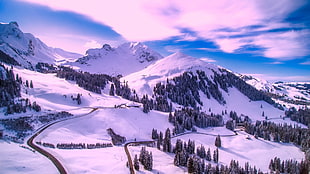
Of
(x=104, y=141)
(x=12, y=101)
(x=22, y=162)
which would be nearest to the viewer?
(x=22, y=162)

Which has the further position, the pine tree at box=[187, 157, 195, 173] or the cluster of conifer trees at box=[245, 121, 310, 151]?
the cluster of conifer trees at box=[245, 121, 310, 151]

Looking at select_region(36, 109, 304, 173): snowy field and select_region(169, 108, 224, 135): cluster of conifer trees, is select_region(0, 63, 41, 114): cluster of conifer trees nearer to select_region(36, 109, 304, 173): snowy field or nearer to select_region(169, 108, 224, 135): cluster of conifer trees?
select_region(36, 109, 304, 173): snowy field

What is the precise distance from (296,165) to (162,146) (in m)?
65.7

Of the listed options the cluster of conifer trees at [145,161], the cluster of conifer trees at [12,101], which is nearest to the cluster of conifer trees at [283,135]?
the cluster of conifer trees at [145,161]

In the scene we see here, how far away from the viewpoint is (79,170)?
1762 inches

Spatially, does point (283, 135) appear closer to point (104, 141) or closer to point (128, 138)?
point (128, 138)

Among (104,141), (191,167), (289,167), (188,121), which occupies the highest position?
(188,121)

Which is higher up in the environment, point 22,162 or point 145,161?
point 22,162

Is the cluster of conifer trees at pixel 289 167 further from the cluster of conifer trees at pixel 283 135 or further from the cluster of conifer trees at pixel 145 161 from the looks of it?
the cluster of conifer trees at pixel 145 161

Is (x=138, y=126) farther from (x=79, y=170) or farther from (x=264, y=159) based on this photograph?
(x=264, y=159)

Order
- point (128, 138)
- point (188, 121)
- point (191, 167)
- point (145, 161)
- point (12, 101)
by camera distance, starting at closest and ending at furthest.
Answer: point (145, 161) < point (191, 167) < point (12, 101) < point (128, 138) < point (188, 121)

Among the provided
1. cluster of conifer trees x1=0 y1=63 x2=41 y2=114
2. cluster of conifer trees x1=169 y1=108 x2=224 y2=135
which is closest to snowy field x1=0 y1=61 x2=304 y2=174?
cluster of conifer trees x1=0 y1=63 x2=41 y2=114

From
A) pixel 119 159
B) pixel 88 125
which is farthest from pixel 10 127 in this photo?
pixel 119 159

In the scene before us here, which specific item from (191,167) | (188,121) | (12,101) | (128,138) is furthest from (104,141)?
(188,121)
